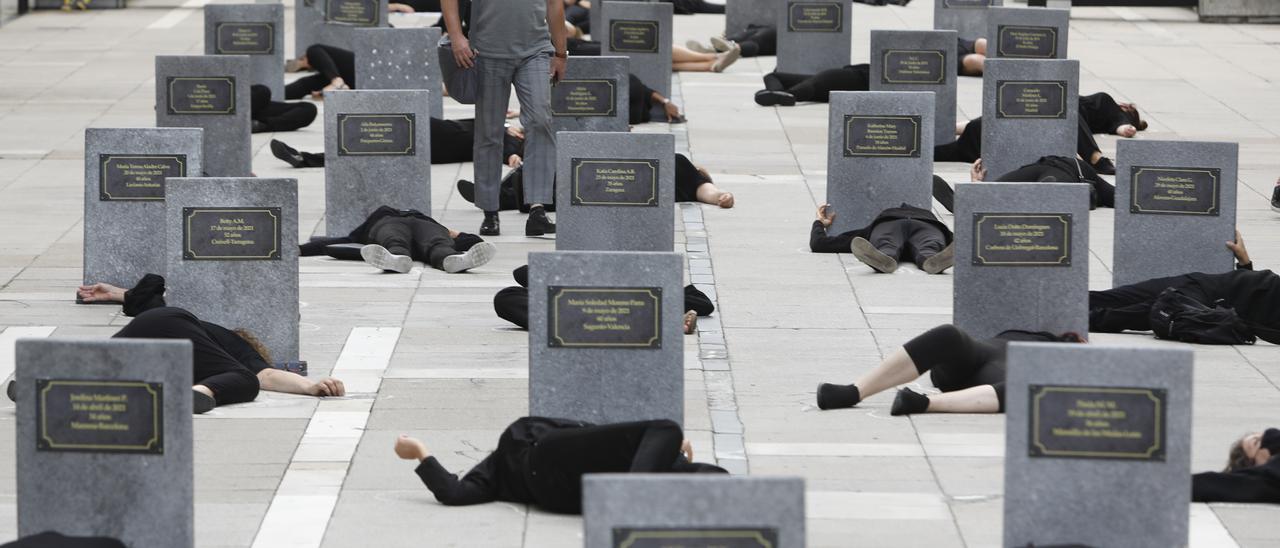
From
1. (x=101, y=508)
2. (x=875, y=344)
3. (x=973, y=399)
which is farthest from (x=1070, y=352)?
(x=875, y=344)

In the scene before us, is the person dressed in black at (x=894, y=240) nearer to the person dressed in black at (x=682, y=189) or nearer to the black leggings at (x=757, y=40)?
the person dressed in black at (x=682, y=189)

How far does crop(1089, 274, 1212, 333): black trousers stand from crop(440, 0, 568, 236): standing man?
14.0ft

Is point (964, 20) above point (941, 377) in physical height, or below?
above

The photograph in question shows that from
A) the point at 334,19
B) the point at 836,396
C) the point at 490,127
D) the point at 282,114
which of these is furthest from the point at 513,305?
the point at 334,19

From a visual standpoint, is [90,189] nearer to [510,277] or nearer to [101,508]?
[510,277]

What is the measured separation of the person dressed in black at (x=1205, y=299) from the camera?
10719 mm

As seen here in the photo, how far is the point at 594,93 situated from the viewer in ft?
48.6

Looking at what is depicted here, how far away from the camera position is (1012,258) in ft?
33.4

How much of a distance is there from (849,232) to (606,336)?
17.8ft

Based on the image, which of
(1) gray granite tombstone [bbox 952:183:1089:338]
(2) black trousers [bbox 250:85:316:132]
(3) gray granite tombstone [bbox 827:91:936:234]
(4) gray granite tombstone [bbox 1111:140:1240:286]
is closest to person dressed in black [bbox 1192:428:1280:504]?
(1) gray granite tombstone [bbox 952:183:1089:338]

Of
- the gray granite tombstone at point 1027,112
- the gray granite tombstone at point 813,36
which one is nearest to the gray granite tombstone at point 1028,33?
the gray granite tombstone at point 1027,112

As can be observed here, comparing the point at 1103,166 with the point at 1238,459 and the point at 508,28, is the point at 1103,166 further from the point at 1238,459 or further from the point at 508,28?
the point at 1238,459

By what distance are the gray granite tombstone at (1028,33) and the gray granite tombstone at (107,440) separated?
39.6 ft

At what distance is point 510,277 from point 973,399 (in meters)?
4.09
